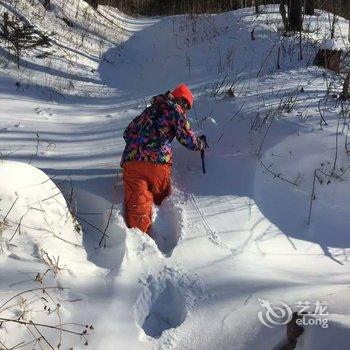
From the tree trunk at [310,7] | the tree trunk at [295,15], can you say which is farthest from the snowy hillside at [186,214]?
the tree trunk at [310,7]

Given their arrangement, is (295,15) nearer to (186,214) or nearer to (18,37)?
(18,37)

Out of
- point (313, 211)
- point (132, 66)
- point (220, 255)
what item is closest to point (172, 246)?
point (220, 255)

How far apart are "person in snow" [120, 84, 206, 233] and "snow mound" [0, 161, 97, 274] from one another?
70cm

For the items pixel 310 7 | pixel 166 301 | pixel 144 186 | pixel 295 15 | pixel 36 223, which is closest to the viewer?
pixel 166 301

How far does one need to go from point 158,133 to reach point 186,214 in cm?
74

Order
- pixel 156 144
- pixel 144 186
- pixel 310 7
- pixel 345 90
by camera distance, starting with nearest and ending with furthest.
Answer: pixel 144 186 < pixel 156 144 < pixel 345 90 < pixel 310 7

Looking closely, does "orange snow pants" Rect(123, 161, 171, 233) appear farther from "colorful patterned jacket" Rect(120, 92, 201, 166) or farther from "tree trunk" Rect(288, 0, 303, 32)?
"tree trunk" Rect(288, 0, 303, 32)

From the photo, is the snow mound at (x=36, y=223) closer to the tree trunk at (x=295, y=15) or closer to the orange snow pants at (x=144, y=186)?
the orange snow pants at (x=144, y=186)

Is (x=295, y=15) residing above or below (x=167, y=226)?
above

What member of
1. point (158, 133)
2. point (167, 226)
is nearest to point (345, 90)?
point (158, 133)

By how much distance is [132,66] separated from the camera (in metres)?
8.19

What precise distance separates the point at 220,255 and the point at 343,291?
76 cm

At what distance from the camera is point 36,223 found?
8.64ft

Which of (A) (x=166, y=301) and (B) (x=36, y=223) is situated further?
(B) (x=36, y=223)
